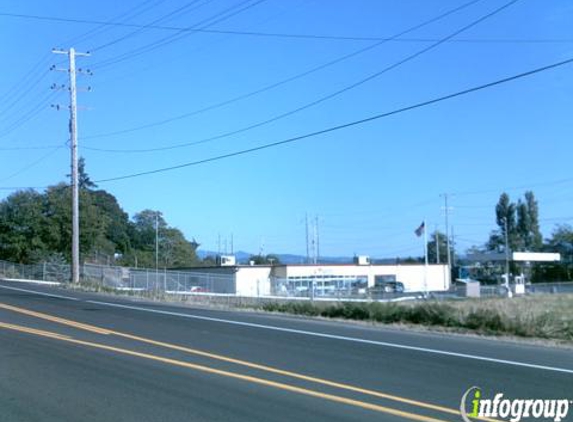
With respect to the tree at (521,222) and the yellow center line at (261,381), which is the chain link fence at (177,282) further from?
the tree at (521,222)

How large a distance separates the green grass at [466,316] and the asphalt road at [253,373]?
1.98 meters

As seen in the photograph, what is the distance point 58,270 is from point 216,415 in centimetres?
5268

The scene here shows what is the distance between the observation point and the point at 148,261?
12088cm

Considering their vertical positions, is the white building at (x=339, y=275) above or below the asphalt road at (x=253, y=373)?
below

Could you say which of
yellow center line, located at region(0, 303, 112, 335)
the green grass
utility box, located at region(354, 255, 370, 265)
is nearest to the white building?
utility box, located at region(354, 255, 370, 265)

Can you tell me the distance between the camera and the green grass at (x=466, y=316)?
16.6 metres

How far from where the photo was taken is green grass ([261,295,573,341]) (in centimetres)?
1658

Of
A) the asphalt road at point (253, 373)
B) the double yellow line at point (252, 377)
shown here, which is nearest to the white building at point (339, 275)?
the double yellow line at point (252, 377)

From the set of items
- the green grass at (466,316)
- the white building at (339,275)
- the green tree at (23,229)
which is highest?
the green tree at (23,229)

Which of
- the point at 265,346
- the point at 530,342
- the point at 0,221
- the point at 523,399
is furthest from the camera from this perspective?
the point at 0,221

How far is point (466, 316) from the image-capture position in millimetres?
18797

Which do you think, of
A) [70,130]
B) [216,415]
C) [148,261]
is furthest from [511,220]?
[216,415]

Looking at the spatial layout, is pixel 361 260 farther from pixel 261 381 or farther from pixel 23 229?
pixel 261 381

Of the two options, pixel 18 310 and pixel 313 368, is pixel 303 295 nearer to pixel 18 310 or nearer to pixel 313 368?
pixel 18 310
